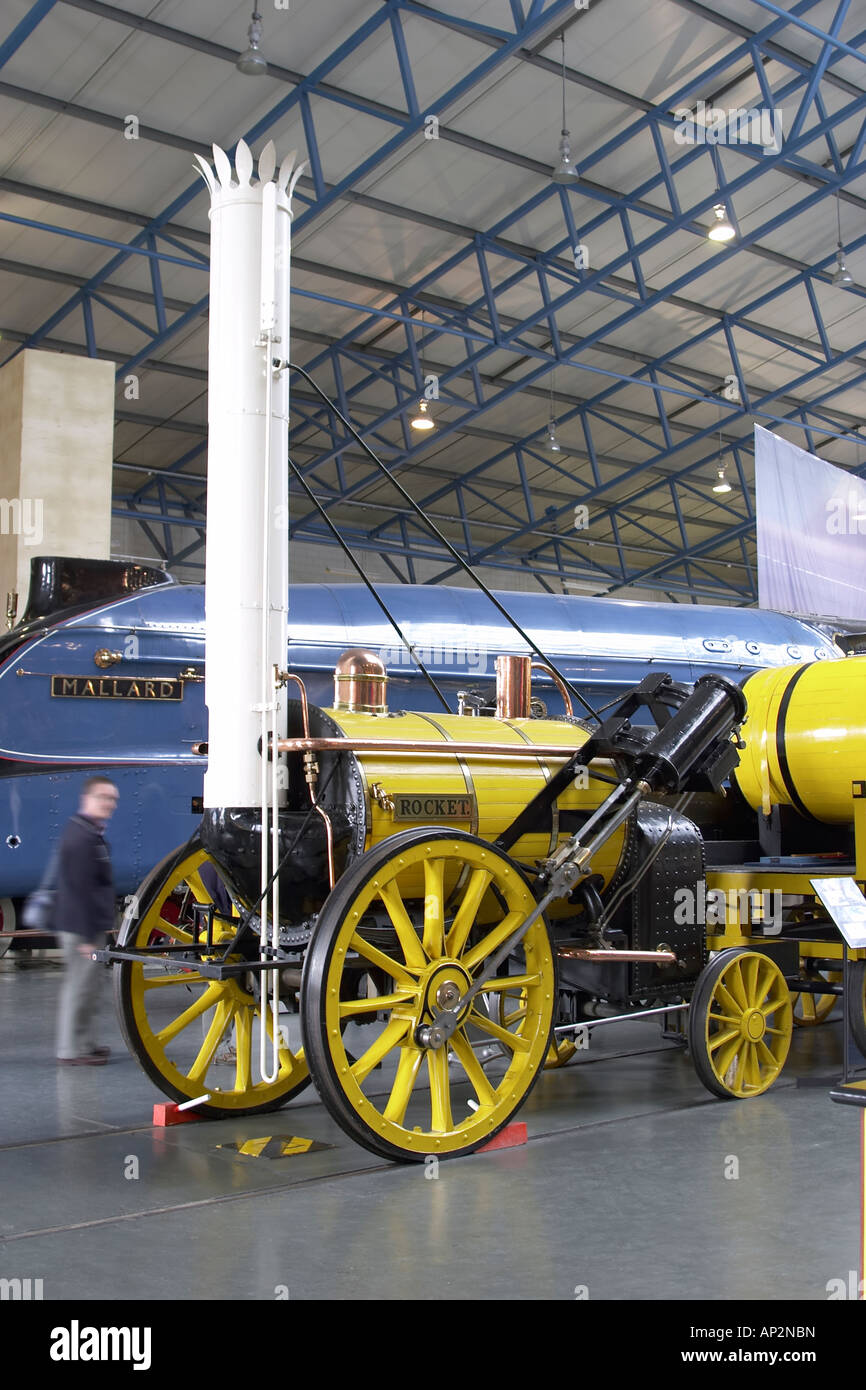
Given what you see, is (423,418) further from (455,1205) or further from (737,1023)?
(455,1205)

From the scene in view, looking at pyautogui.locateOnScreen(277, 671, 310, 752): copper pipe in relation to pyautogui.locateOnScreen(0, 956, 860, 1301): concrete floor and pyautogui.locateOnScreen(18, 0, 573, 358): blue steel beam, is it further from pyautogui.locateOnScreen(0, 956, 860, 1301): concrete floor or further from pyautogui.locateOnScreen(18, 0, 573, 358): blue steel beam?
pyautogui.locateOnScreen(18, 0, 573, 358): blue steel beam

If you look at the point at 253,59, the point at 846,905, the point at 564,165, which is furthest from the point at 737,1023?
the point at 564,165

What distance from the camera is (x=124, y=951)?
5.32 m

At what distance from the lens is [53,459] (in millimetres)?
12414

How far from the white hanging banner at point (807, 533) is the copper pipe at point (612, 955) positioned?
24.8ft

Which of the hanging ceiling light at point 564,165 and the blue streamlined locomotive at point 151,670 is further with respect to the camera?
the hanging ceiling light at point 564,165

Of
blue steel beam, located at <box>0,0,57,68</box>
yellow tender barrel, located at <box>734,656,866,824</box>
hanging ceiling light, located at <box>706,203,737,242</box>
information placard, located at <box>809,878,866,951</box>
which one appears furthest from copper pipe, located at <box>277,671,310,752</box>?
hanging ceiling light, located at <box>706,203,737,242</box>

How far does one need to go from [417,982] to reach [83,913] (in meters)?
2.97

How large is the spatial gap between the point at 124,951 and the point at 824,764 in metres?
3.81

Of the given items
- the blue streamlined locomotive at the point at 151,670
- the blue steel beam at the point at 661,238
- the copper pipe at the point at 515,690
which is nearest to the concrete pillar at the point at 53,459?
the blue streamlined locomotive at the point at 151,670

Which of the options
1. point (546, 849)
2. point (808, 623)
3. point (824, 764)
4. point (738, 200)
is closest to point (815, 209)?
point (738, 200)

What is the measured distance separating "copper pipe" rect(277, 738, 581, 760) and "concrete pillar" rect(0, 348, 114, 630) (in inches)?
293

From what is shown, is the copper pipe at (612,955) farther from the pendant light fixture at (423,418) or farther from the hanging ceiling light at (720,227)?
the pendant light fixture at (423,418)

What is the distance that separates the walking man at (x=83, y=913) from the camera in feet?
23.2
